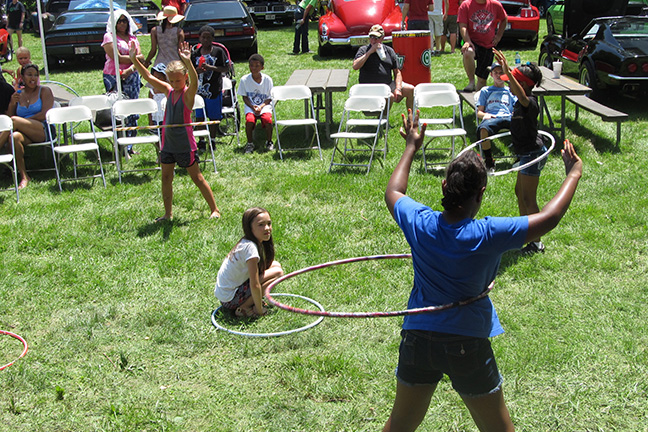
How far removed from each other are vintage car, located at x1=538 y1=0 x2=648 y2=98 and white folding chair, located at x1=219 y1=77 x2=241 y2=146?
5737 millimetres

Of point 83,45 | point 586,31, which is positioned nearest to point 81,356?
point 586,31

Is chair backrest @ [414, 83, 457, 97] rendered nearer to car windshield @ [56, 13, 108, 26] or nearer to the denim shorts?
the denim shorts

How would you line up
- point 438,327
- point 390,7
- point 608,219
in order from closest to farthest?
1. point 438,327
2. point 608,219
3. point 390,7

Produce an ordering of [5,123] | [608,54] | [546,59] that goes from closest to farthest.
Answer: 1. [5,123]
2. [608,54]
3. [546,59]

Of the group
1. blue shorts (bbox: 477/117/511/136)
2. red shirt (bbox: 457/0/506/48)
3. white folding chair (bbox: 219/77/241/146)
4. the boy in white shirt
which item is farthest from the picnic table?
blue shorts (bbox: 477/117/511/136)

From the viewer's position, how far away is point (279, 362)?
15.4ft

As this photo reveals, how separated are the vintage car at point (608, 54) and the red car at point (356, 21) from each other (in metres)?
4.01

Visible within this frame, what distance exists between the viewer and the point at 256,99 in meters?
10.3

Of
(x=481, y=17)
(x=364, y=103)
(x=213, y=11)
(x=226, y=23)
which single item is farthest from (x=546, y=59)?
(x=213, y=11)

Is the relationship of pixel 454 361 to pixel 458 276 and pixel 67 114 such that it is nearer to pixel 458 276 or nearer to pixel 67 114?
pixel 458 276

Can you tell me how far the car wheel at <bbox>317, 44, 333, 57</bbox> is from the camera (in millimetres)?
16469

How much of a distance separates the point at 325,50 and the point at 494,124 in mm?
9768

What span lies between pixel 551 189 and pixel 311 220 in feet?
9.34

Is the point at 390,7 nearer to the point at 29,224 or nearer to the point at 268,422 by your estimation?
the point at 29,224
